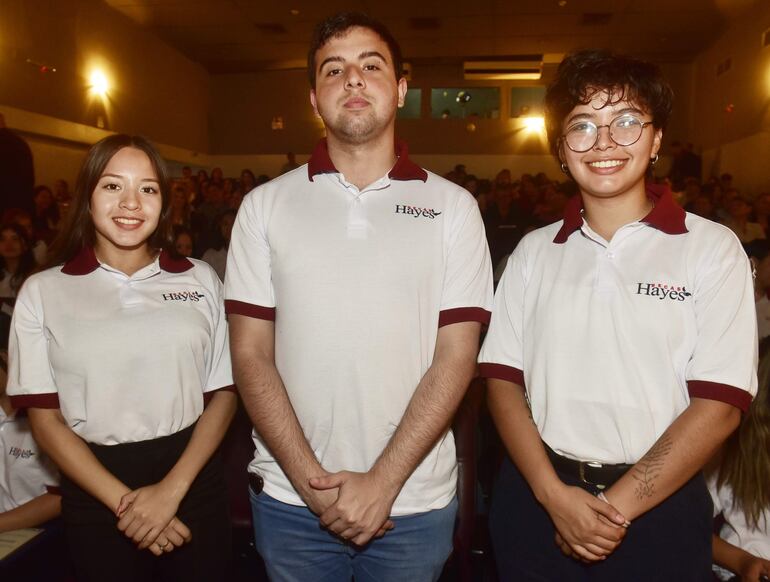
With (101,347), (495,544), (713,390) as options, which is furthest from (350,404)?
(713,390)

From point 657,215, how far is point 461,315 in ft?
1.65

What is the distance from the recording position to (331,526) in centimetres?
136

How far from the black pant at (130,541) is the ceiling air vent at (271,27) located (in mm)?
8750

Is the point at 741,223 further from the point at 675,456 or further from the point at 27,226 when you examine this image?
the point at 27,226

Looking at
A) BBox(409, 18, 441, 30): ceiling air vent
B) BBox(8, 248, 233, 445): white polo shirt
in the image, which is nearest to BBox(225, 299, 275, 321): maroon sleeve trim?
BBox(8, 248, 233, 445): white polo shirt

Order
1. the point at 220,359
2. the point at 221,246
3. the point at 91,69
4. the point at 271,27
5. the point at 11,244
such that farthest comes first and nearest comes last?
the point at 271,27
the point at 91,69
the point at 221,246
the point at 11,244
the point at 220,359

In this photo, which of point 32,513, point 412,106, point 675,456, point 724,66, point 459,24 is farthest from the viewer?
point 412,106

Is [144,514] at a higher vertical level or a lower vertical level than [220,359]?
lower

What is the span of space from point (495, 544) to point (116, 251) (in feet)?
4.14

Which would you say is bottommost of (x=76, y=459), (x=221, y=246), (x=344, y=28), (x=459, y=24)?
(x=76, y=459)

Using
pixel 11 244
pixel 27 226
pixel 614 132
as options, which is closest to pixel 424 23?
pixel 27 226

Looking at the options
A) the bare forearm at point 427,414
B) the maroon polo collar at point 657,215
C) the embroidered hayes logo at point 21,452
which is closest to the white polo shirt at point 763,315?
the maroon polo collar at point 657,215

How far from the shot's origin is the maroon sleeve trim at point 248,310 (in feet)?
4.88

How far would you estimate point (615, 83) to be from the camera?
1.41m
